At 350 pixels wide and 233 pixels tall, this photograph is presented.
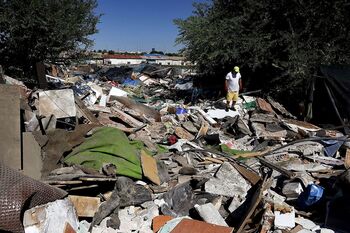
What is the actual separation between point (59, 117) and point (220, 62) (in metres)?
9.01

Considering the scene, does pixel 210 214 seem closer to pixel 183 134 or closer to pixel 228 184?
pixel 228 184

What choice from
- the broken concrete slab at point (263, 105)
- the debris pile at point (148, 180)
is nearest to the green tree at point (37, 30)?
the debris pile at point (148, 180)

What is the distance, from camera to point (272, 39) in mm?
13680

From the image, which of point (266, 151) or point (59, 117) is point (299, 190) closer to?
point (266, 151)

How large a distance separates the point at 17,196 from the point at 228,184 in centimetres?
293

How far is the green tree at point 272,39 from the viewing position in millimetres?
12438

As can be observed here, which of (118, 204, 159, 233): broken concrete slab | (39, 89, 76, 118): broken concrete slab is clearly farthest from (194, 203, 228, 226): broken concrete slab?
(39, 89, 76, 118): broken concrete slab

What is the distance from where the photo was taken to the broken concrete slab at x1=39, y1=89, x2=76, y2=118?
7281mm

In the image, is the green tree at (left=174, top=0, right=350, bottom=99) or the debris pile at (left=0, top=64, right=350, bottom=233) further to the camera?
the green tree at (left=174, top=0, right=350, bottom=99)

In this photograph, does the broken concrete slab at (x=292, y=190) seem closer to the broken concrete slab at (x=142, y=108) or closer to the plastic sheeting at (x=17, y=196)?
the plastic sheeting at (x=17, y=196)

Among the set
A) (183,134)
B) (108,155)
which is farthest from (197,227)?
(183,134)

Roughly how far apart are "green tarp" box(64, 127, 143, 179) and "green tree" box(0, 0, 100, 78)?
854 cm

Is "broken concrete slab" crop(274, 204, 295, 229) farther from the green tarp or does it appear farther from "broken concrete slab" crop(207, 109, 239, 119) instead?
"broken concrete slab" crop(207, 109, 239, 119)

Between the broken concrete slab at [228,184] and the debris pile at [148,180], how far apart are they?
0.02m
